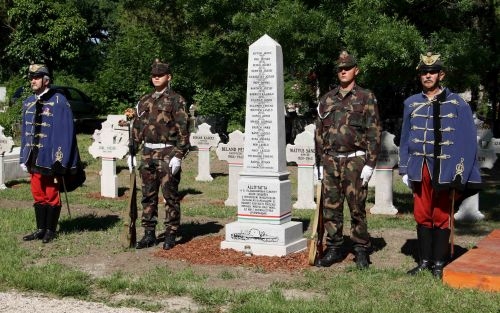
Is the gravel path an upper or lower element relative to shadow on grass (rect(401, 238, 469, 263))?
lower

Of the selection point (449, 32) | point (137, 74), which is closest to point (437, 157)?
point (449, 32)

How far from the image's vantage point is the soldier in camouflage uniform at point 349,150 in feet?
24.3

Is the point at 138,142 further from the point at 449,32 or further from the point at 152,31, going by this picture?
the point at 152,31

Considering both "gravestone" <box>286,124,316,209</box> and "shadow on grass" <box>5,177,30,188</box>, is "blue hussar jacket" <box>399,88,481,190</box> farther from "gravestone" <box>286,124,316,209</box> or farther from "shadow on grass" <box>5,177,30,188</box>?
"shadow on grass" <box>5,177,30,188</box>

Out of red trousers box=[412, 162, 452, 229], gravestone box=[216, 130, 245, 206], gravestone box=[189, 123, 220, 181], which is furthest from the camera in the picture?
gravestone box=[189, 123, 220, 181]

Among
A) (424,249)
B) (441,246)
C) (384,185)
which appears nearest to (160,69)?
(424,249)

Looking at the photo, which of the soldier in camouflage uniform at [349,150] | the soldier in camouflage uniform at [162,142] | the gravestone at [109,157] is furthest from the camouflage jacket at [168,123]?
the gravestone at [109,157]

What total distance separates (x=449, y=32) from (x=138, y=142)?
8.99m

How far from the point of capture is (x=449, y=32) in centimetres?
1527

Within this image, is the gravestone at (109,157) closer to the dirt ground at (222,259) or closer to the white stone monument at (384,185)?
the dirt ground at (222,259)

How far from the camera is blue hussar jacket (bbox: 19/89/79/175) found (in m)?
8.73

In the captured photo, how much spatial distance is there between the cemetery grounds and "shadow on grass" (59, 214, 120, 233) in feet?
0.05

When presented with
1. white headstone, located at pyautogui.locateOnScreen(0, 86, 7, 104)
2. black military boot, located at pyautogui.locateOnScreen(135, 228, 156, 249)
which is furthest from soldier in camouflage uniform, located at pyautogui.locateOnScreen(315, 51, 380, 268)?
white headstone, located at pyautogui.locateOnScreen(0, 86, 7, 104)

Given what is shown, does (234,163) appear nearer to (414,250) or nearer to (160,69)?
(160,69)
